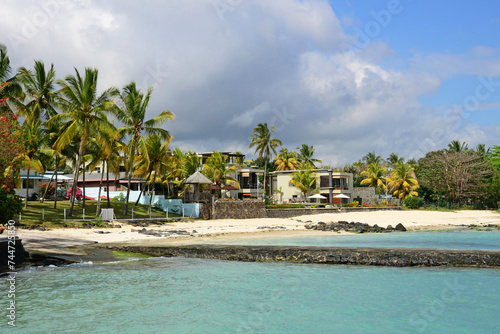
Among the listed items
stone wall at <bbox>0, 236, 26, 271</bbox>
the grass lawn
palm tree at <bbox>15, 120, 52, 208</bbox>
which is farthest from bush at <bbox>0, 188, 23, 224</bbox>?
palm tree at <bbox>15, 120, 52, 208</bbox>

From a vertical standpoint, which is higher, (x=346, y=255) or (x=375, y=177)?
(x=375, y=177)

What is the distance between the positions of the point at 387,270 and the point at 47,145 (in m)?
35.1

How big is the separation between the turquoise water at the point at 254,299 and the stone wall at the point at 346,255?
0.70 metres

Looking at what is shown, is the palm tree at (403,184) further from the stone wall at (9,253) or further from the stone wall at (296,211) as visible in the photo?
the stone wall at (9,253)

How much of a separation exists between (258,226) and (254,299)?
1038 inches

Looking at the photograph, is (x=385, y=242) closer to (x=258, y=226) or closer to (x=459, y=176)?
(x=258, y=226)

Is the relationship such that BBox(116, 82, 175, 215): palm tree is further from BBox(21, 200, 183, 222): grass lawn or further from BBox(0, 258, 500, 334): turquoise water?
BBox(0, 258, 500, 334): turquoise water

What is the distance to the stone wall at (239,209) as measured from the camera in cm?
4359

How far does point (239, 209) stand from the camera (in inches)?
1772

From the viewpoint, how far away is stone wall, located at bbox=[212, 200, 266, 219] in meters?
43.6

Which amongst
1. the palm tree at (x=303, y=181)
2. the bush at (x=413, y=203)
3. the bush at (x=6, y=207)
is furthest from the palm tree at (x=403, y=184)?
the bush at (x=6, y=207)

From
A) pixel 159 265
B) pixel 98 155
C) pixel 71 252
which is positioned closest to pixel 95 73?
pixel 98 155

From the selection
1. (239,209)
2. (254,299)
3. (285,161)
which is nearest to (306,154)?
(285,161)

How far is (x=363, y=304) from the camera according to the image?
1124 cm
